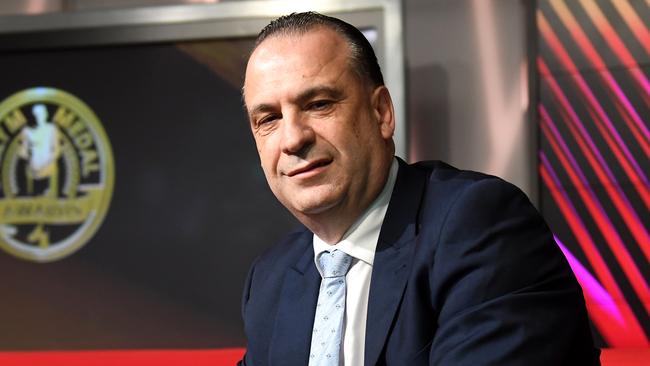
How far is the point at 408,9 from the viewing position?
229 centimetres

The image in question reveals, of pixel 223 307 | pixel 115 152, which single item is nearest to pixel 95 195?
pixel 115 152

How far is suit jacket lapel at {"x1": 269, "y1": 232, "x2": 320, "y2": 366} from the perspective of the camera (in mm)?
1123

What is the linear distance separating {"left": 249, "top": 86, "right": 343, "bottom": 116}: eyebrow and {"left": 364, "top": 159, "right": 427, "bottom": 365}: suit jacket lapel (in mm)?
161

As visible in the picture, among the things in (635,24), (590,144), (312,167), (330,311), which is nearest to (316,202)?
(312,167)

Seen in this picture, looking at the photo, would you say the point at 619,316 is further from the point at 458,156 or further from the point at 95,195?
the point at 95,195

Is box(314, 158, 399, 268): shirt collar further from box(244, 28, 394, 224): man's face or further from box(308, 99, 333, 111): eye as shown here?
box(308, 99, 333, 111): eye

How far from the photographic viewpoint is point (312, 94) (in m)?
1.03

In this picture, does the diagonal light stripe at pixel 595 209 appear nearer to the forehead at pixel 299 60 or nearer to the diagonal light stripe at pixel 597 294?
the diagonal light stripe at pixel 597 294

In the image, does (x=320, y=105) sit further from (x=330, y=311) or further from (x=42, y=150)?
(x=42, y=150)

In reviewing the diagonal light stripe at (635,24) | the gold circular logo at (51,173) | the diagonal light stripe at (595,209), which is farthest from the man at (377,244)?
the gold circular logo at (51,173)

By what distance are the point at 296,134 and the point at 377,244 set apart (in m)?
0.19

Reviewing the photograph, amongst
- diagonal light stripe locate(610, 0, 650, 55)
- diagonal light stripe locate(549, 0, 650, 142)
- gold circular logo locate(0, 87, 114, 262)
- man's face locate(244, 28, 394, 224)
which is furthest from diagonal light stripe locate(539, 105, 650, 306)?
gold circular logo locate(0, 87, 114, 262)

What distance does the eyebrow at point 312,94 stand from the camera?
1.03 m

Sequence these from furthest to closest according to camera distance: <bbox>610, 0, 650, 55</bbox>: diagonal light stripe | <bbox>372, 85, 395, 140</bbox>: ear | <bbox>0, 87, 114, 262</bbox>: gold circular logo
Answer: <bbox>0, 87, 114, 262</bbox>: gold circular logo → <bbox>610, 0, 650, 55</bbox>: diagonal light stripe → <bbox>372, 85, 395, 140</bbox>: ear
